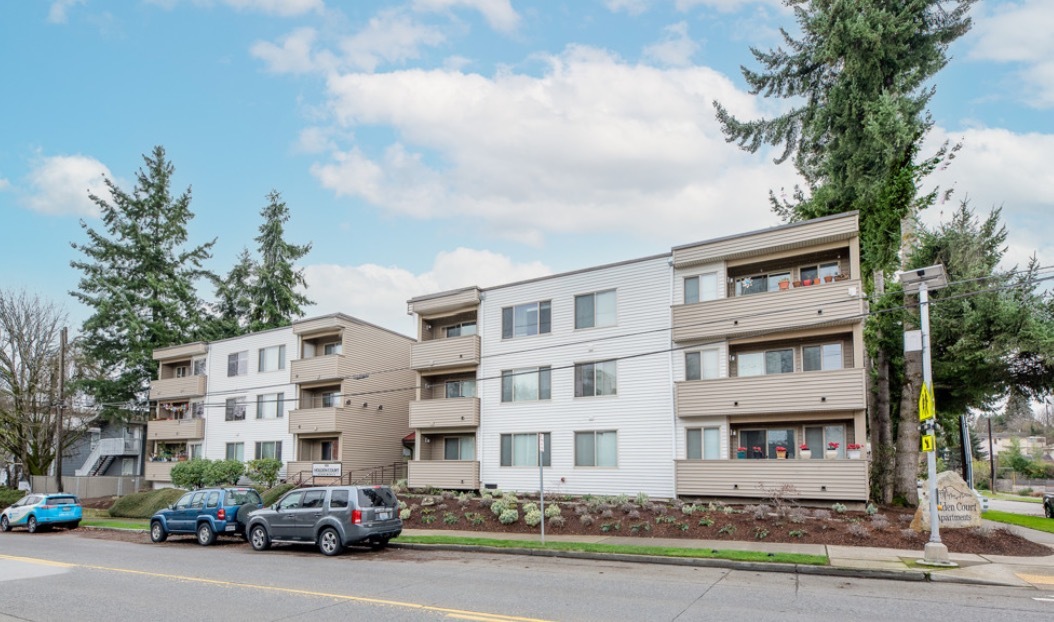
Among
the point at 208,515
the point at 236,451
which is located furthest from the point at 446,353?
the point at 236,451

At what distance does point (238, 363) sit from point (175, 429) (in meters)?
6.18

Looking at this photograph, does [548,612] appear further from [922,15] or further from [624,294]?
[922,15]

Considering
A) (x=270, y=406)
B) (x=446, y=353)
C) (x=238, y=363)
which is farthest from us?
(x=238, y=363)

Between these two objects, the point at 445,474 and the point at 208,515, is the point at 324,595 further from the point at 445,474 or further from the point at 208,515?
the point at 445,474

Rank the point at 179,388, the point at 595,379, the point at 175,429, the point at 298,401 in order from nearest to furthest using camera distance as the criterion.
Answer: the point at 595,379, the point at 298,401, the point at 175,429, the point at 179,388

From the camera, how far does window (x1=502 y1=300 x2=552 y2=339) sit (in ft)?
94.6

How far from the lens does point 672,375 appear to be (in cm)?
2530

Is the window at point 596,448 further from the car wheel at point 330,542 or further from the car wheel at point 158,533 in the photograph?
the car wheel at point 158,533

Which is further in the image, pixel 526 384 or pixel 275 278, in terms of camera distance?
pixel 275 278

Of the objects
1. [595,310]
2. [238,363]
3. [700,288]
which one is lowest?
[238,363]

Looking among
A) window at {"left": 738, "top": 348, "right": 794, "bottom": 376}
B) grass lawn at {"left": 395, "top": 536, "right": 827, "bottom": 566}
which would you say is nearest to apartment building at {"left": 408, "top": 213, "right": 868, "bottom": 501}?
window at {"left": 738, "top": 348, "right": 794, "bottom": 376}

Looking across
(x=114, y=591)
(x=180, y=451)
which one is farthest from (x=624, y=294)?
(x=180, y=451)

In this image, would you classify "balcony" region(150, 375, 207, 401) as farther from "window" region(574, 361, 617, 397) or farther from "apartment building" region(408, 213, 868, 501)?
"window" region(574, 361, 617, 397)

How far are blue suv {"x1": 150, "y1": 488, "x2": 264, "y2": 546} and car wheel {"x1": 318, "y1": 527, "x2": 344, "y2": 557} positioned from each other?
3.76 meters
